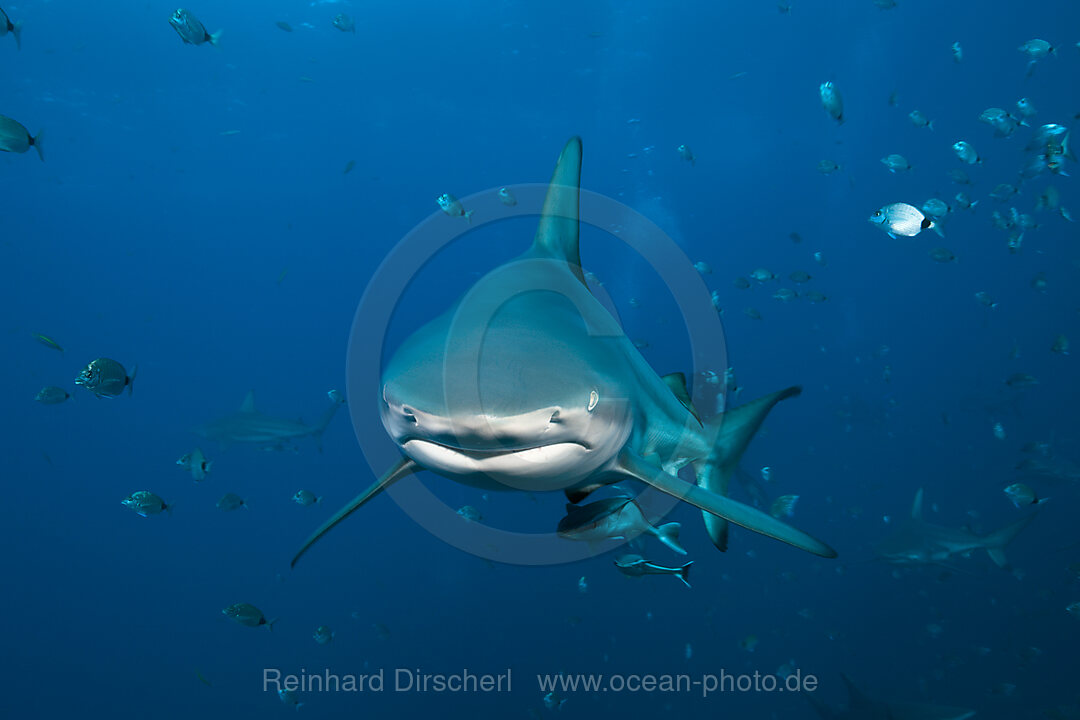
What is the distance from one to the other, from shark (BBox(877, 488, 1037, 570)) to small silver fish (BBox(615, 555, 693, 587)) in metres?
7.69

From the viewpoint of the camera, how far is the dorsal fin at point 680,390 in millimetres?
3730

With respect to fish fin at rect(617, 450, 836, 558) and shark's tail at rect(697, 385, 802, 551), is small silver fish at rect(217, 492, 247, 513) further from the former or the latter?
fish fin at rect(617, 450, 836, 558)

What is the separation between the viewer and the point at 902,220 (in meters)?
6.11

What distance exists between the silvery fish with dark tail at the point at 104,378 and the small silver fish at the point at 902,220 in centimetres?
791

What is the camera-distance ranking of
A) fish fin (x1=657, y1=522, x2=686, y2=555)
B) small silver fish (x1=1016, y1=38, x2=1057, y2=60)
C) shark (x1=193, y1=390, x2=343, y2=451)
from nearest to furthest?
fish fin (x1=657, y1=522, x2=686, y2=555), small silver fish (x1=1016, y1=38, x2=1057, y2=60), shark (x1=193, y1=390, x2=343, y2=451)

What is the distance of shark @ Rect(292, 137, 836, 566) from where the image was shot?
185 cm

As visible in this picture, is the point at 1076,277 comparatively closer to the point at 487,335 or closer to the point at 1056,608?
the point at 1056,608

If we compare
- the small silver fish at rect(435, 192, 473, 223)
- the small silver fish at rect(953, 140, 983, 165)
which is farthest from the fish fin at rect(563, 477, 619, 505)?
the small silver fish at rect(953, 140, 983, 165)

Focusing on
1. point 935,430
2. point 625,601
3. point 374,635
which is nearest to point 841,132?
point 935,430

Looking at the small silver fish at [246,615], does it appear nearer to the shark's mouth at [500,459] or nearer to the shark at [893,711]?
the shark's mouth at [500,459]

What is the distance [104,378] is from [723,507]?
593 cm

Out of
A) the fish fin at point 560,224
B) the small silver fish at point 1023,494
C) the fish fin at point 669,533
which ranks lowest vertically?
the fish fin at point 669,533

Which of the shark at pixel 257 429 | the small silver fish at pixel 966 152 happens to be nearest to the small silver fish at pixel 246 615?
the shark at pixel 257 429

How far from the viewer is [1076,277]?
161 feet
